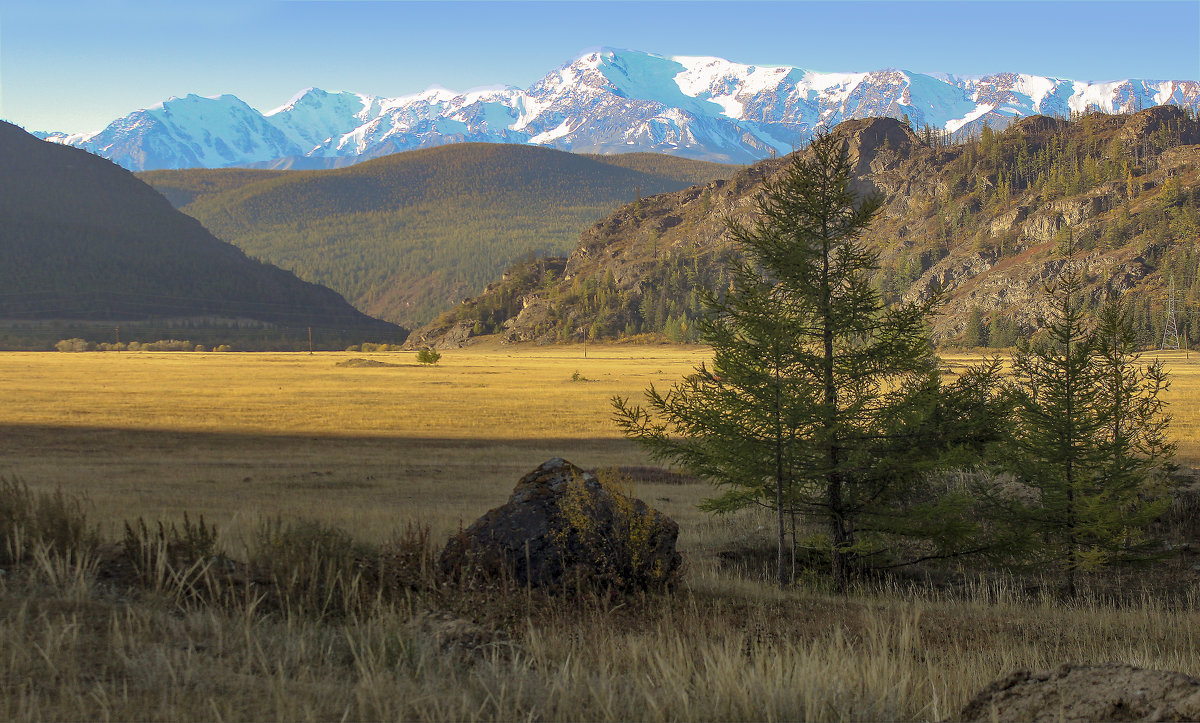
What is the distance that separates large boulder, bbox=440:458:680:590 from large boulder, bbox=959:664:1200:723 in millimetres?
4470

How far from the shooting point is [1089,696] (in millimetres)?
4535

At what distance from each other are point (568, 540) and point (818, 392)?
5578 millimetres

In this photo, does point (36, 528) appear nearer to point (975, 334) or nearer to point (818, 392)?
point (818, 392)

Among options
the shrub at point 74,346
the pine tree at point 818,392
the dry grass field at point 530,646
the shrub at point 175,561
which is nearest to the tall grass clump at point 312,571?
the dry grass field at point 530,646

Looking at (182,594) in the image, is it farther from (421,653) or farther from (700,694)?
(700,694)

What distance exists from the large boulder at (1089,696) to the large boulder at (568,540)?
447 centimetres

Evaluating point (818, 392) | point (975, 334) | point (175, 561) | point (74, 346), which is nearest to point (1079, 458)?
point (818, 392)

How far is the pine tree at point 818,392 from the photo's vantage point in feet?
41.6

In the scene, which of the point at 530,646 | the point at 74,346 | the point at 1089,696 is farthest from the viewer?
the point at 74,346

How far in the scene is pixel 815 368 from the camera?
13.4 metres

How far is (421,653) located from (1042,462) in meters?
12.7

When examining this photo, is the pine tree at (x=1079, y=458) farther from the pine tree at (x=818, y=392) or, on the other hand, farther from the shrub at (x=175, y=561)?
the shrub at (x=175, y=561)

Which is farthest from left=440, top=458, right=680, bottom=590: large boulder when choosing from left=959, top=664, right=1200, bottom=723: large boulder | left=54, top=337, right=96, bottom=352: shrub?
left=54, top=337, right=96, bottom=352: shrub

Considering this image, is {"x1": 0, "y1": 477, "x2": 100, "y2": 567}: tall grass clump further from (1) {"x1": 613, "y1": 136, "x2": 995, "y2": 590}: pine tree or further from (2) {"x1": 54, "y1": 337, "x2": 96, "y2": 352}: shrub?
(2) {"x1": 54, "y1": 337, "x2": 96, "y2": 352}: shrub
